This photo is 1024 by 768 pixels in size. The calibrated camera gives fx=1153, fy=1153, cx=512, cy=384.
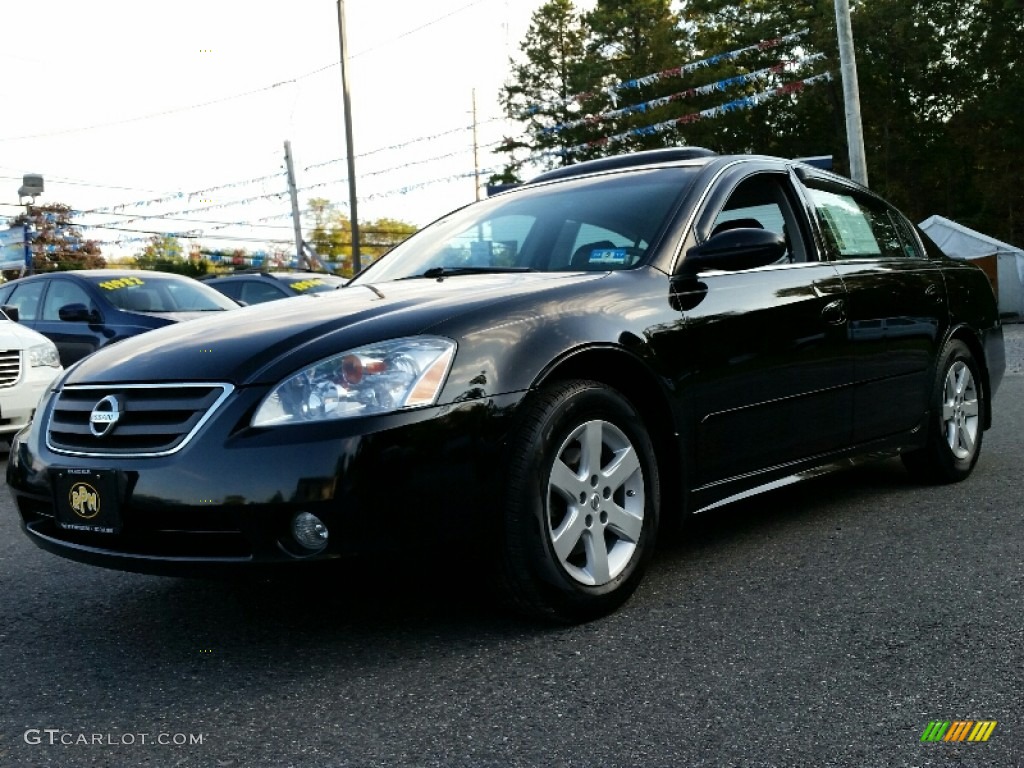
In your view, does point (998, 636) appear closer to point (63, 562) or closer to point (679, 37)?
point (63, 562)

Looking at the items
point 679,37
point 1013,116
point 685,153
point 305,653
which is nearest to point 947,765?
point 305,653

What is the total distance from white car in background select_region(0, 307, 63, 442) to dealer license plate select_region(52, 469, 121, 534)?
5088mm

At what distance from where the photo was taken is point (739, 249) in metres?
3.79

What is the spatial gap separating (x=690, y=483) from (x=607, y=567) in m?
0.52

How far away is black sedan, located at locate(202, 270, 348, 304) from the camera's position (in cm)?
1430

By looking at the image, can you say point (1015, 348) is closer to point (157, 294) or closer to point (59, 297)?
point (157, 294)

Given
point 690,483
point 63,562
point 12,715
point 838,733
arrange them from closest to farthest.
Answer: point 838,733 → point 12,715 → point 690,483 → point 63,562

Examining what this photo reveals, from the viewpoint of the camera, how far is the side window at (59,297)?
1100cm

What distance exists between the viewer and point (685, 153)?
4.69 meters

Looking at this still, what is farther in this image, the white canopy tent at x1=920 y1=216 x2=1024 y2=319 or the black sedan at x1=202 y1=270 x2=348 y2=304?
the white canopy tent at x1=920 y1=216 x2=1024 y2=319

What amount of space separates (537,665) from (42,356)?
659 centimetres

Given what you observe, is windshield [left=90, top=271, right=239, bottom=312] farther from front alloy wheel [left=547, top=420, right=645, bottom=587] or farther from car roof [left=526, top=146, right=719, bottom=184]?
front alloy wheel [left=547, top=420, right=645, bottom=587]

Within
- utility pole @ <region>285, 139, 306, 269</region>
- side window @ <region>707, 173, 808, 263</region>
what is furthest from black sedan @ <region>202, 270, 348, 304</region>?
utility pole @ <region>285, 139, 306, 269</region>

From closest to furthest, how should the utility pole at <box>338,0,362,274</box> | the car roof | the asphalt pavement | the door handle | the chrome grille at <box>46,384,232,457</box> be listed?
1. the asphalt pavement
2. the chrome grille at <box>46,384,232,457</box>
3. the door handle
4. the car roof
5. the utility pole at <box>338,0,362,274</box>
